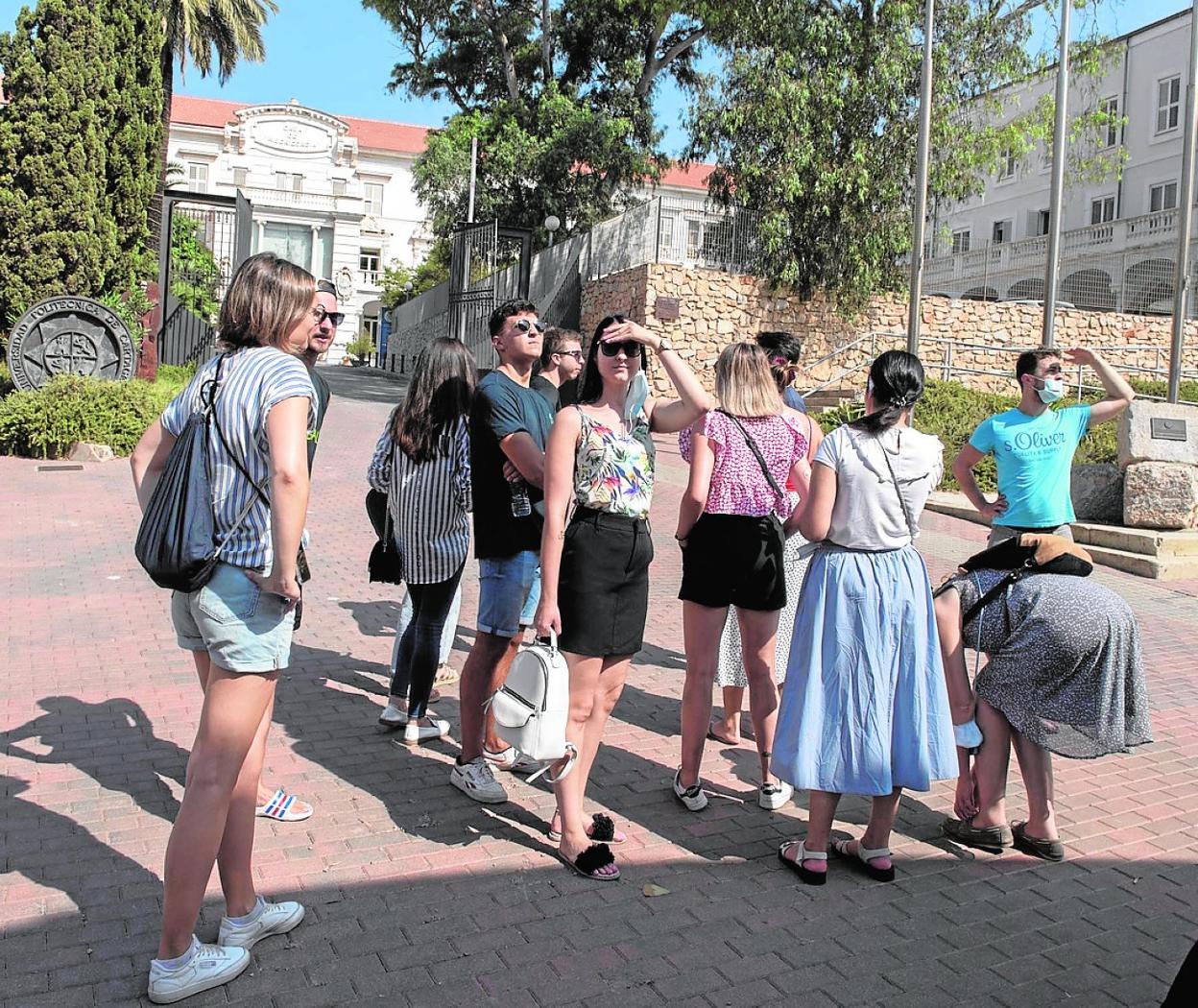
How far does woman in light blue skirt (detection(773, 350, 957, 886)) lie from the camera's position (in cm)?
375

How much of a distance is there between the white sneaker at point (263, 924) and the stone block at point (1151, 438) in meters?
10.5

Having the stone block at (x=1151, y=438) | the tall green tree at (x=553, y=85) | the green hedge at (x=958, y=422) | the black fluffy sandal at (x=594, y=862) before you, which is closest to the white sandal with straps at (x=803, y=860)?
the black fluffy sandal at (x=594, y=862)

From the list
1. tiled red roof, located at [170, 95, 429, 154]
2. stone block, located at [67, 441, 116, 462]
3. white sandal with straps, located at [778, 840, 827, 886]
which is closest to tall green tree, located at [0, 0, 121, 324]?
stone block, located at [67, 441, 116, 462]

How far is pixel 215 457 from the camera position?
296cm

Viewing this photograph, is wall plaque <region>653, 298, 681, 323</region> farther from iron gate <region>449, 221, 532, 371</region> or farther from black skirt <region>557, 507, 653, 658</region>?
black skirt <region>557, 507, 653, 658</region>

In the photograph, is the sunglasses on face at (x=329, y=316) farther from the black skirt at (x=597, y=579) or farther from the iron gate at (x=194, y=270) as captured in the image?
the iron gate at (x=194, y=270)

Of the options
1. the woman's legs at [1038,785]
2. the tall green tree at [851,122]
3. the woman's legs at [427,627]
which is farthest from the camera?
the tall green tree at [851,122]

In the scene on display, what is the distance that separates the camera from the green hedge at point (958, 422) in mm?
14930

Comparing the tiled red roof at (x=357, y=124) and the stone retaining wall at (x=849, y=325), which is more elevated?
the tiled red roof at (x=357, y=124)

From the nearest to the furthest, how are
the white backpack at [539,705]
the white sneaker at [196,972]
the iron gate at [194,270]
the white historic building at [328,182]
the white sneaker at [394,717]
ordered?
the white sneaker at [196,972] < the white backpack at [539,705] < the white sneaker at [394,717] < the iron gate at [194,270] < the white historic building at [328,182]

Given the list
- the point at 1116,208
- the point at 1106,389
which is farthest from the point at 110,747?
the point at 1116,208

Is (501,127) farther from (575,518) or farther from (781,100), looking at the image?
(575,518)

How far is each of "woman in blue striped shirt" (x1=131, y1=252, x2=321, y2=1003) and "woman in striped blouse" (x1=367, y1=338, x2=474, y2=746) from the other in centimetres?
168

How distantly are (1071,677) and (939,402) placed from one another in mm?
15114
